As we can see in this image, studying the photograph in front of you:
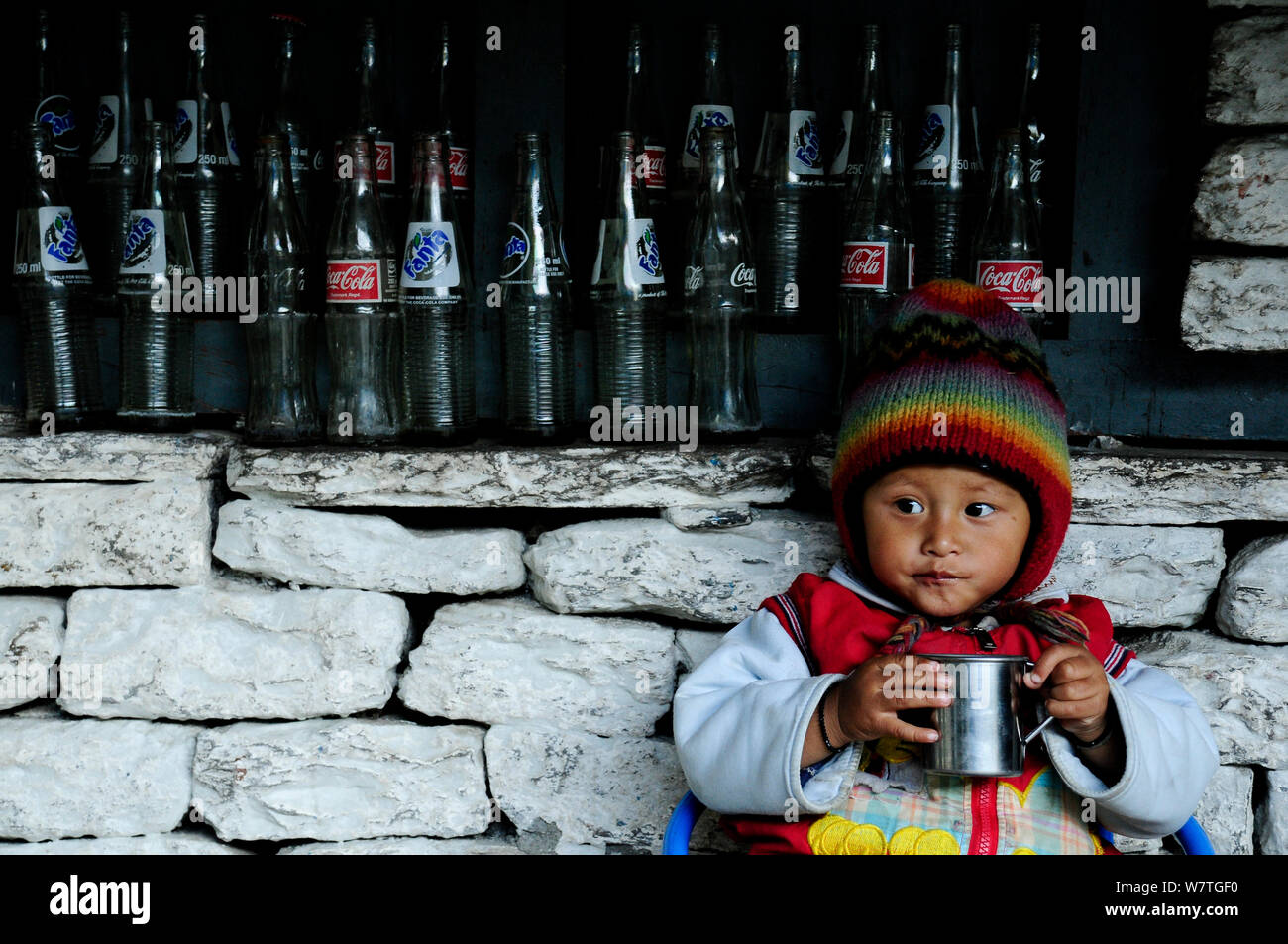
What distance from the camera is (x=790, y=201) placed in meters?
2.03

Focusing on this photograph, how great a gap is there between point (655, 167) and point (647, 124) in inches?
4.7

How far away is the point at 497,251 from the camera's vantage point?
1949 millimetres

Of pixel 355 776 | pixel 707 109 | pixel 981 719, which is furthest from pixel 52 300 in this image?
pixel 981 719

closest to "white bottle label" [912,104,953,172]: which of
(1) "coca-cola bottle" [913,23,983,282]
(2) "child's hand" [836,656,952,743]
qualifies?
(1) "coca-cola bottle" [913,23,983,282]

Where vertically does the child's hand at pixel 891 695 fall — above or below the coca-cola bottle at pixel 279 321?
below

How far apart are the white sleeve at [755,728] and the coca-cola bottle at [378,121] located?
1019 millimetres

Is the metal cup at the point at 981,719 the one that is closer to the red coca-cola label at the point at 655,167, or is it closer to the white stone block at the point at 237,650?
the white stone block at the point at 237,650

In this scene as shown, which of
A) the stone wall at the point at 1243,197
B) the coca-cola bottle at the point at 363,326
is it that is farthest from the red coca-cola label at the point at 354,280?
the stone wall at the point at 1243,197

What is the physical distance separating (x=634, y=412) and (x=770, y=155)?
526 mm

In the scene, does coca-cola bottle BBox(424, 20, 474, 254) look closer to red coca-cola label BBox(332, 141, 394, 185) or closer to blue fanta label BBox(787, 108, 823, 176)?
red coca-cola label BBox(332, 141, 394, 185)

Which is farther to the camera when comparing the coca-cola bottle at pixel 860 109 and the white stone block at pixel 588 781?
the coca-cola bottle at pixel 860 109

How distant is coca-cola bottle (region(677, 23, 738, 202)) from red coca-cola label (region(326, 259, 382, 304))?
0.55 m

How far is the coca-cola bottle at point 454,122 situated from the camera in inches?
80.7

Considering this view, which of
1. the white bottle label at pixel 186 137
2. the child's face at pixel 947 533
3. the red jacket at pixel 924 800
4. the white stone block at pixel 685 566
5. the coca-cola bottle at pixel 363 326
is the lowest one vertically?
the red jacket at pixel 924 800
